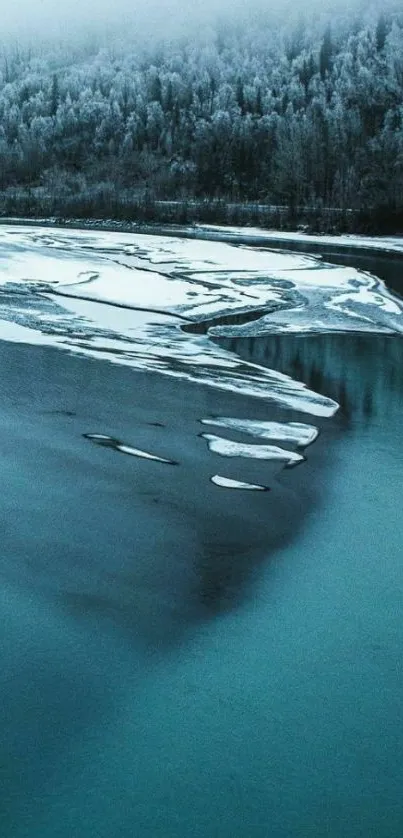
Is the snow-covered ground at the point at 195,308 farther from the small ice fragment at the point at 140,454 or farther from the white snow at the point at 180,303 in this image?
the small ice fragment at the point at 140,454

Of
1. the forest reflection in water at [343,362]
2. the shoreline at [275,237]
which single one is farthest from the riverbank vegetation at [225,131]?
the forest reflection in water at [343,362]

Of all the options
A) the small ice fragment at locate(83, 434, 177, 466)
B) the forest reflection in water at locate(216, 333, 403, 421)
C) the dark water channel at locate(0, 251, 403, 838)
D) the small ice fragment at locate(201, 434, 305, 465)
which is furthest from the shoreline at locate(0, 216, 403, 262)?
the dark water channel at locate(0, 251, 403, 838)

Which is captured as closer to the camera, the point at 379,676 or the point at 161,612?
the point at 379,676

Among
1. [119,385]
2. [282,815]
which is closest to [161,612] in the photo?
[282,815]

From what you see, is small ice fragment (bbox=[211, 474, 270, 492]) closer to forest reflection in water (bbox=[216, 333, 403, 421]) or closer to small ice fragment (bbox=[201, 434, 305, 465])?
small ice fragment (bbox=[201, 434, 305, 465])

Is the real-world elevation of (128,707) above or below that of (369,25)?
below

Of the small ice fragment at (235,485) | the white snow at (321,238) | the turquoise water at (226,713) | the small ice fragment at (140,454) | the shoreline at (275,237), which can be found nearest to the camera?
the turquoise water at (226,713)

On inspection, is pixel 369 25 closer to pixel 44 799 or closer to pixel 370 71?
pixel 370 71
